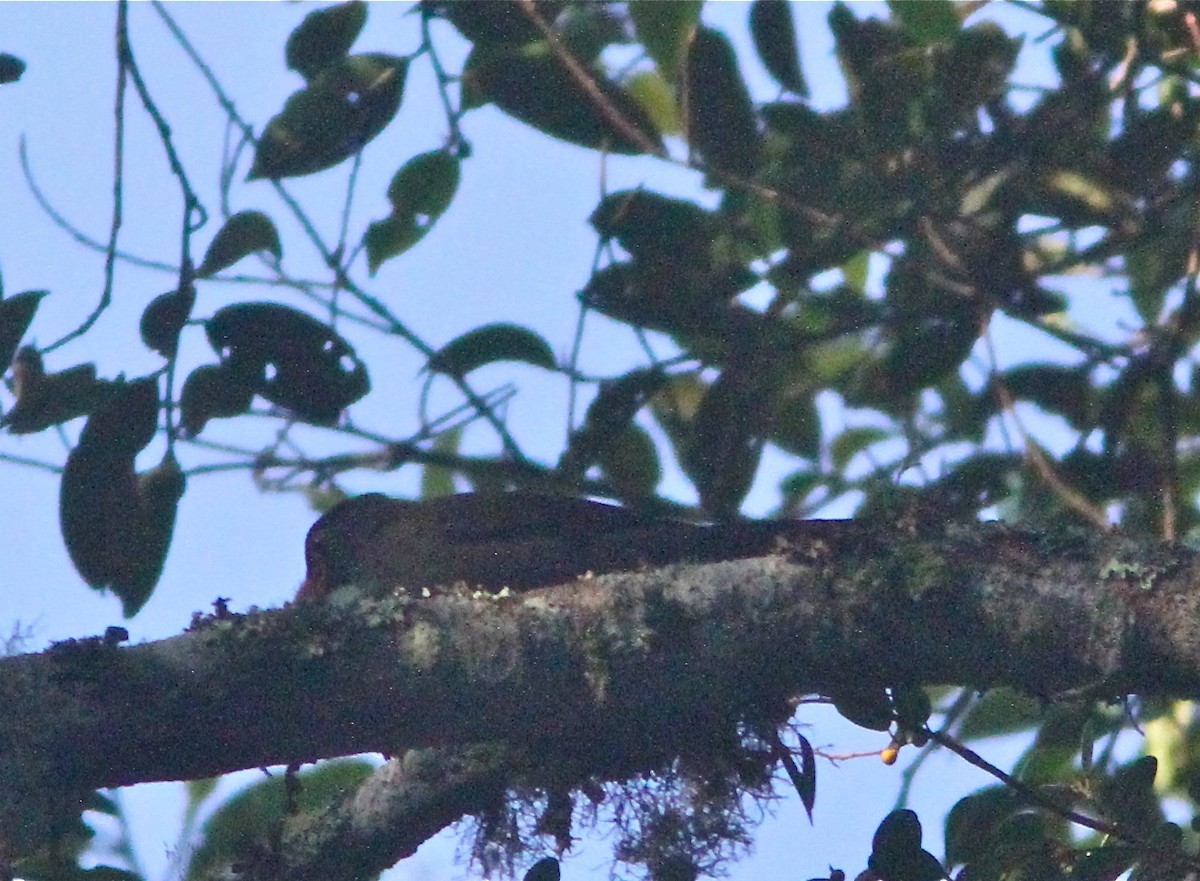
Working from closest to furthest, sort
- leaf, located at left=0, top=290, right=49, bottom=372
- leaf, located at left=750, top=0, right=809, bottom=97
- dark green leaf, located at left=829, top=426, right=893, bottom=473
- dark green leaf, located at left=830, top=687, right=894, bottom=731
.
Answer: dark green leaf, located at left=830, top=687, right=894, bottom=731, leaf, located at left=0, top=290, right=49, bottom=372, leaf, located at left=750, top=0, right=809, bottom=97, dark green leaf, located at left=829, top=426, right=893, bottom=473

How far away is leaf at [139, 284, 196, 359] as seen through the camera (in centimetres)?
283

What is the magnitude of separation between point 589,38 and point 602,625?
161 centimetres

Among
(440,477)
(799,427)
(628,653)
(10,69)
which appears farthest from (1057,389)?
(10,69)

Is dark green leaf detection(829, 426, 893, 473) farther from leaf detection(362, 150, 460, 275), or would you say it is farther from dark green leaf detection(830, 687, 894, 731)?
dark green leaf detection(830, 687, 894, 731)

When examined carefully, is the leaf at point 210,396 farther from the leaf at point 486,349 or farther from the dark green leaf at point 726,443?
the dark green leaf at point 726,443

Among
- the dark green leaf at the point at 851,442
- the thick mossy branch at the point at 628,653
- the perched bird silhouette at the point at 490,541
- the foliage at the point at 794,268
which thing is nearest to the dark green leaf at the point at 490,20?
the foliage at the point at 794,268

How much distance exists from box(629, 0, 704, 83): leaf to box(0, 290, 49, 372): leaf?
4.60ft

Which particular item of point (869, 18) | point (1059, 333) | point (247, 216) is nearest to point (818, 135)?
point (869, 18)

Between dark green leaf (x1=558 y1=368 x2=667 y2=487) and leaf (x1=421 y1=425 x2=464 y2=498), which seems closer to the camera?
dark green leaf (x1=558 y1=368 x2=667 y2=487)

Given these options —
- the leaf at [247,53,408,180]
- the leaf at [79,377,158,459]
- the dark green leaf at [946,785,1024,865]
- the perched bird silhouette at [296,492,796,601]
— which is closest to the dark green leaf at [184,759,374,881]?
the perched bird silhouette at [296,492,796,601]

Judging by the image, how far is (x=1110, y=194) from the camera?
3646 millimetres

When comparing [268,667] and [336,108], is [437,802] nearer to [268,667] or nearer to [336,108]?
[268,667]

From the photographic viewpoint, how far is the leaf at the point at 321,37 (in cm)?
341

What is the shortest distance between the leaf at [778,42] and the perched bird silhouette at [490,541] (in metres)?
1.18
